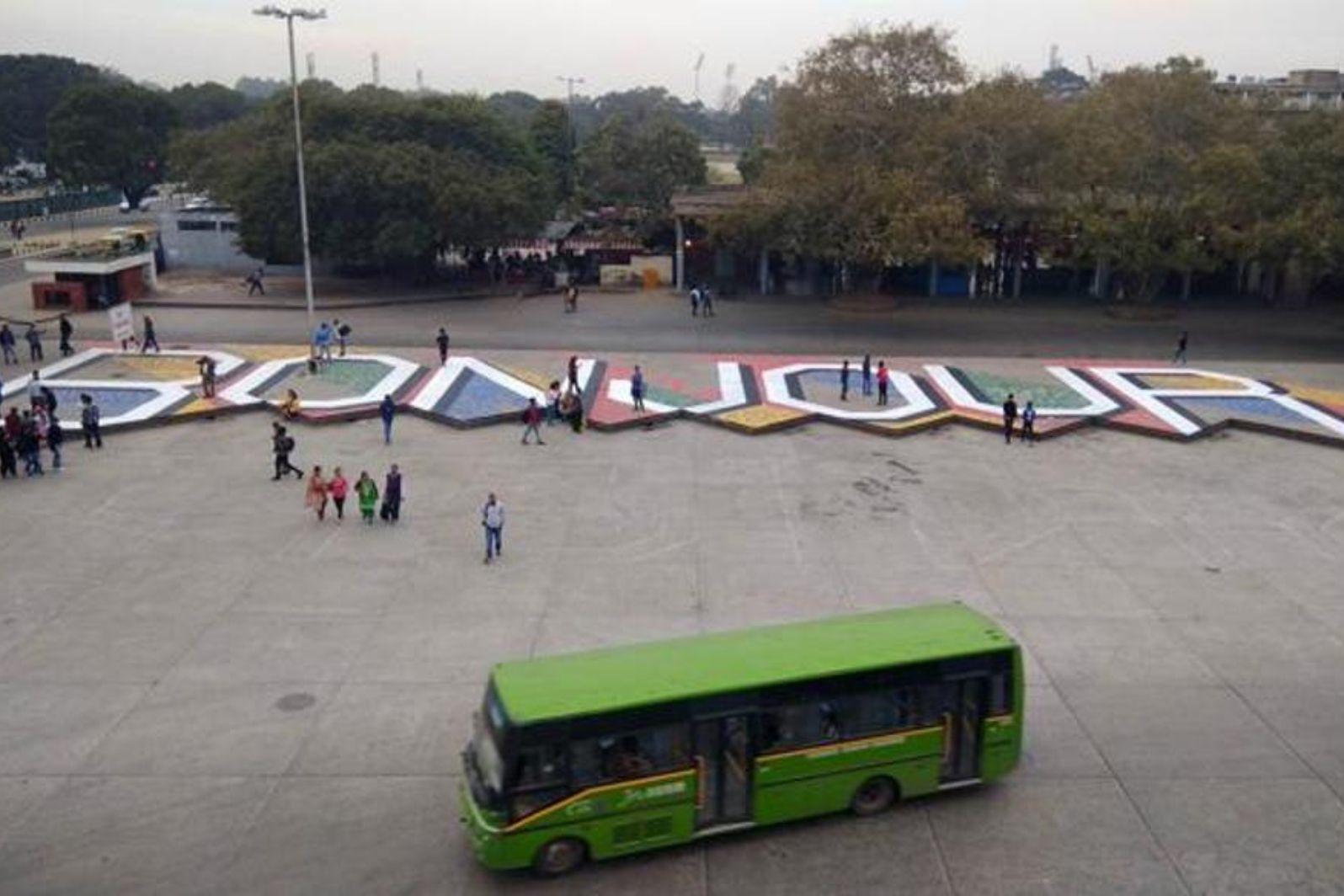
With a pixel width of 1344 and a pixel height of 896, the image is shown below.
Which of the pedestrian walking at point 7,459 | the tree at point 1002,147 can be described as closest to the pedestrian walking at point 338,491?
the pedestrian walking at point 7,459

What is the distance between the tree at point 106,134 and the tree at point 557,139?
27.9 meters

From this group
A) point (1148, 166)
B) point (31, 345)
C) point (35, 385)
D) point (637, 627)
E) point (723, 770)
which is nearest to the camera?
point (723, 770)

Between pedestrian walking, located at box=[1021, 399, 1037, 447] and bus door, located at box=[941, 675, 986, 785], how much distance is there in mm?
16666

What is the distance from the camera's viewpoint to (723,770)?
11.7 metres

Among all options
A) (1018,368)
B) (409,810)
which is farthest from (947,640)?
(1018,368)

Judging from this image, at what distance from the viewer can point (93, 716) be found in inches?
565

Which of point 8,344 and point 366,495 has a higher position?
point 8,344

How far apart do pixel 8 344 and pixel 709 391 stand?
20.2 m

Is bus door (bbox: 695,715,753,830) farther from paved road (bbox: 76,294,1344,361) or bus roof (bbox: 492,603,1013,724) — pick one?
paved road (bbox: 76,294,1344,361)

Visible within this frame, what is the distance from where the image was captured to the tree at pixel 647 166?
70.9m

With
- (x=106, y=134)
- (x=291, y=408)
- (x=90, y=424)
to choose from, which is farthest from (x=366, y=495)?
(x=106, y=134)

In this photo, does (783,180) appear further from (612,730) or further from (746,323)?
A: (612,730)

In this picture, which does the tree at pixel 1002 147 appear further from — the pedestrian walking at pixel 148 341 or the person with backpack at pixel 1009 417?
the pedestrian walking at pixel 148 341

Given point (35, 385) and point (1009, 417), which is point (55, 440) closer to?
point (35, 385)
